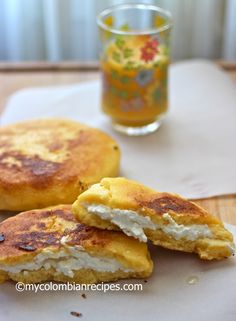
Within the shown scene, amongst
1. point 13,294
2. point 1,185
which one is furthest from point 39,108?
point 13,294

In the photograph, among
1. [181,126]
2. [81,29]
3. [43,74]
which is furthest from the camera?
[81,29]

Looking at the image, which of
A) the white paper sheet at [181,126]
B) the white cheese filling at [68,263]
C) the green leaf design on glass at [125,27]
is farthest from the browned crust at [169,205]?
the green leaf design on glass at [125,27]

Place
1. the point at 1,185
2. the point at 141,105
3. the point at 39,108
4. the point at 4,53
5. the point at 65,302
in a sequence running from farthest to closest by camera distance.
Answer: the point at 4,53 → the point at 39,108 → the point at 141,105 → the point at 1,185 → the point at 65,302

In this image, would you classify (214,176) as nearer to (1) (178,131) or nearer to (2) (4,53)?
(1) (178,131)

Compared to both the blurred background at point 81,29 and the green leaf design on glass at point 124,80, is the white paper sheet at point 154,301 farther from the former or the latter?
the blurred background at point 81,29

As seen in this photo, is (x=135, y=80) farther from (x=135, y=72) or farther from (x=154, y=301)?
(x=154, y=301)

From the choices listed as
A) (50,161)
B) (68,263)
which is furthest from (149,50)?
(68,263)
